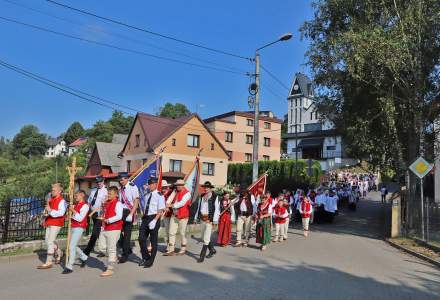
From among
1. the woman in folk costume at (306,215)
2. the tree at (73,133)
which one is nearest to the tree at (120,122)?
the tree at (73,133)

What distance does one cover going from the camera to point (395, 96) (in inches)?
667

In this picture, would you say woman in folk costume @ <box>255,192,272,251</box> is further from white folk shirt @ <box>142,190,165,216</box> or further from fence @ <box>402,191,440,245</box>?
fence @ <box>402,191,440,245</box>

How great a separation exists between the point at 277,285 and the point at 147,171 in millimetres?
5313

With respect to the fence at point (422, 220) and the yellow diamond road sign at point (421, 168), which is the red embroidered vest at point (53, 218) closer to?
the yellow diamond road sign at point (421, 168)

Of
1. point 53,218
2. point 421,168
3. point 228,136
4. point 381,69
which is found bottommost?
point 53,218

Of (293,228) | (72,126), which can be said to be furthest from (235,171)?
(72,126)

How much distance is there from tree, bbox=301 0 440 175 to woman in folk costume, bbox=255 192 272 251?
6.07 metres

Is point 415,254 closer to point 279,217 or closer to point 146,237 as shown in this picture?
point 279,217

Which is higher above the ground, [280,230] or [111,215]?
Result: [111,215]

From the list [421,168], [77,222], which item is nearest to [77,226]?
[77,222]

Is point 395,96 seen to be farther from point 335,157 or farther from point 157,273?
point 335,157

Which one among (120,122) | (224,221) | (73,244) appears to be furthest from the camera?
(120,122)

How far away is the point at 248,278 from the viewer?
8750 millimetres

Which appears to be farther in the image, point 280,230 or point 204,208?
point 280,230
